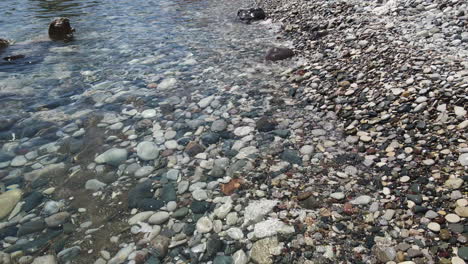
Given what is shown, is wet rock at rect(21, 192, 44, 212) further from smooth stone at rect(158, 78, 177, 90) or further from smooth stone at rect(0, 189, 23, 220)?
smooth stone at rect(158, 78, 177, 90)

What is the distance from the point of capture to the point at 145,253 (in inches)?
127

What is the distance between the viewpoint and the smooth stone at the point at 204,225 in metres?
3.47

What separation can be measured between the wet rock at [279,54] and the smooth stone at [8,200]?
646cm

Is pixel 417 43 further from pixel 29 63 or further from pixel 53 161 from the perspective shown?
pixel 29 63

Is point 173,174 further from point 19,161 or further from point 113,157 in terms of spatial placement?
point 19,161

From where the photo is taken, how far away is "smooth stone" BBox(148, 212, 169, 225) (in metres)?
3.60

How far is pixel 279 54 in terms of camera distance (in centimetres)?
823

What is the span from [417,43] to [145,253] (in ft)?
20.8

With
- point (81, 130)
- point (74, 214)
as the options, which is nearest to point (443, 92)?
point (74, 214)

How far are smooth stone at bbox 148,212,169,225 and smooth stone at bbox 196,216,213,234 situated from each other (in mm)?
422

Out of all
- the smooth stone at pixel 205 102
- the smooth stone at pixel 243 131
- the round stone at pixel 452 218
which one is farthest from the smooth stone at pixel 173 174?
the round stone at pixel 452 218

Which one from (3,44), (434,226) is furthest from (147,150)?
(3,44)

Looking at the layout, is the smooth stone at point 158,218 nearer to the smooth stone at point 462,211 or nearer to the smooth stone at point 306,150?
the smooth stone at point 306,150

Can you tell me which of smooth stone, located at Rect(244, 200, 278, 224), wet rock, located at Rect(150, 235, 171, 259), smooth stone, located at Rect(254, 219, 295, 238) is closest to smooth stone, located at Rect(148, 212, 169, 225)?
wet rock, located at Rect(150, 235, 171, 259)
